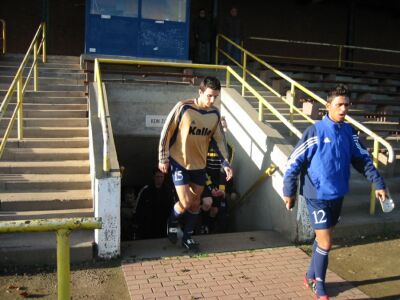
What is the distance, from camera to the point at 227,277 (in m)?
4.52

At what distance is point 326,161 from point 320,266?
3.04 feet

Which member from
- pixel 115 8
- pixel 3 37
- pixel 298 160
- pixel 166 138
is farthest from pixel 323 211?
pixel 3 37

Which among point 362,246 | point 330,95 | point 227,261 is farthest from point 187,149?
point 362,246

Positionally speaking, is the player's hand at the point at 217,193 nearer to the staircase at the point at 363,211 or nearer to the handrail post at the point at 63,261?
the staircase at the point at 363,211

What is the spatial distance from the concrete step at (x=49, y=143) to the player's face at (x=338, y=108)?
13.8ft

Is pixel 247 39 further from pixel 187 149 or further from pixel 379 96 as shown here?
pixel 187 149

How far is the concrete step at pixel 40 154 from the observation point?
656cm

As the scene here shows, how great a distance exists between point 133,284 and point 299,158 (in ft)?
6.16

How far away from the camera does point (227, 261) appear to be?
4.91 metres

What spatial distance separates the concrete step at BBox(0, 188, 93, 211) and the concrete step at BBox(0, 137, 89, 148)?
115 cm

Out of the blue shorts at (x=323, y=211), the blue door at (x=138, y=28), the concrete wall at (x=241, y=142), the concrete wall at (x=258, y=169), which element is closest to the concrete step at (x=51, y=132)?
the concrete wall at (x=241, y=142)

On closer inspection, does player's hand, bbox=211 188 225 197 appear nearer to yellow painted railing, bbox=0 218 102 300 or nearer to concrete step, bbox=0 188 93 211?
concrete step, bbox=0 188 93 211

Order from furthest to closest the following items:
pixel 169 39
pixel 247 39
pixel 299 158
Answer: pixel 247 39, pixel 169 39, pixel 299 158

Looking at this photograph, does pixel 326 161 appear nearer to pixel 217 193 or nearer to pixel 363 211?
pixel 363 211
